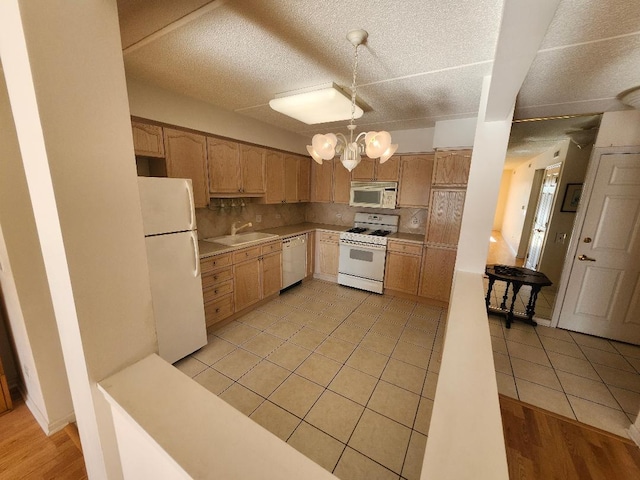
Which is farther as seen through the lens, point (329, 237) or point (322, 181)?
point (322, 181)

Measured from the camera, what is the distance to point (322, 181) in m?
4.33

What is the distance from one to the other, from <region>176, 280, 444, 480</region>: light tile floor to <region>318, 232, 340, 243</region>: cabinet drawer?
1.12 m

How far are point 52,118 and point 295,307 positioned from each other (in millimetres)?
2953

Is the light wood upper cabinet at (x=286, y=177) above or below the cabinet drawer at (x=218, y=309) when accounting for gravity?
above

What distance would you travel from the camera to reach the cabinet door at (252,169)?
318 cm

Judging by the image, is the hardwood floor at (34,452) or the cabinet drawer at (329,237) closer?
the hardwood floor at (34,452)

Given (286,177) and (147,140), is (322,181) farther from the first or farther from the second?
(147,140)

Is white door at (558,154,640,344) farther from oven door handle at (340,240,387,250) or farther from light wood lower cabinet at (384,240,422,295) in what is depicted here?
oven door handle at (340,240,387,250)

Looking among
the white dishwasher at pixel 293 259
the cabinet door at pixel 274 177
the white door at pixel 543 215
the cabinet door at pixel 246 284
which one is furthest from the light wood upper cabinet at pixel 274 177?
the white door at pixel 543 215

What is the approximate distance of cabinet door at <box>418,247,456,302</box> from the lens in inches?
130

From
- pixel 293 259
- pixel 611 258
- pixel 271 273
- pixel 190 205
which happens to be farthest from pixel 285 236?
pixel 611 258

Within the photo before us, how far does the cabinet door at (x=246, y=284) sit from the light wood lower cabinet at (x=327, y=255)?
130 centimetres

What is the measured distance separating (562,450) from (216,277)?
3.00 metres

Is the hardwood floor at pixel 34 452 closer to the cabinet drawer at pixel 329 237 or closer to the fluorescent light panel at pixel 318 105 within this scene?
the fluorescent light panel at pixel 318 105
